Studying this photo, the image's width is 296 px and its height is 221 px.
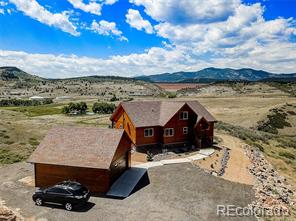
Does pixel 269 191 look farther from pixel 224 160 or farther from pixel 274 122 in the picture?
pixel 274 122

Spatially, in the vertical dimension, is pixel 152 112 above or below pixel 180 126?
above

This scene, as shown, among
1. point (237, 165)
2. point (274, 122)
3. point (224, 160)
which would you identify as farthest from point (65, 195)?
point (274, 122)

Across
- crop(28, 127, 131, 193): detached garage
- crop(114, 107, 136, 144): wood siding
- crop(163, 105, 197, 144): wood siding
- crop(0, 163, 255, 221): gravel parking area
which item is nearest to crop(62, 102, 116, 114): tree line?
crop(114, 107, 136, 144): wood siding

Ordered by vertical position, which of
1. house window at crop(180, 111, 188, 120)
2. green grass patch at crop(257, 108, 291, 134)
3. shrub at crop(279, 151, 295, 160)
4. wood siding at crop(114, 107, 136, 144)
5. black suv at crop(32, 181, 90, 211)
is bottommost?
shrub at crop(279, 151, 295, 160)

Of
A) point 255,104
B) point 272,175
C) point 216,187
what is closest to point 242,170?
point 272,175

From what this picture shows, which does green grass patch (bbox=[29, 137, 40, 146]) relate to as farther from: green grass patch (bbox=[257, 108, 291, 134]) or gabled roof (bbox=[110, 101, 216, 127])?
green grass patch (bbox=[257, 108, 291, 134])
